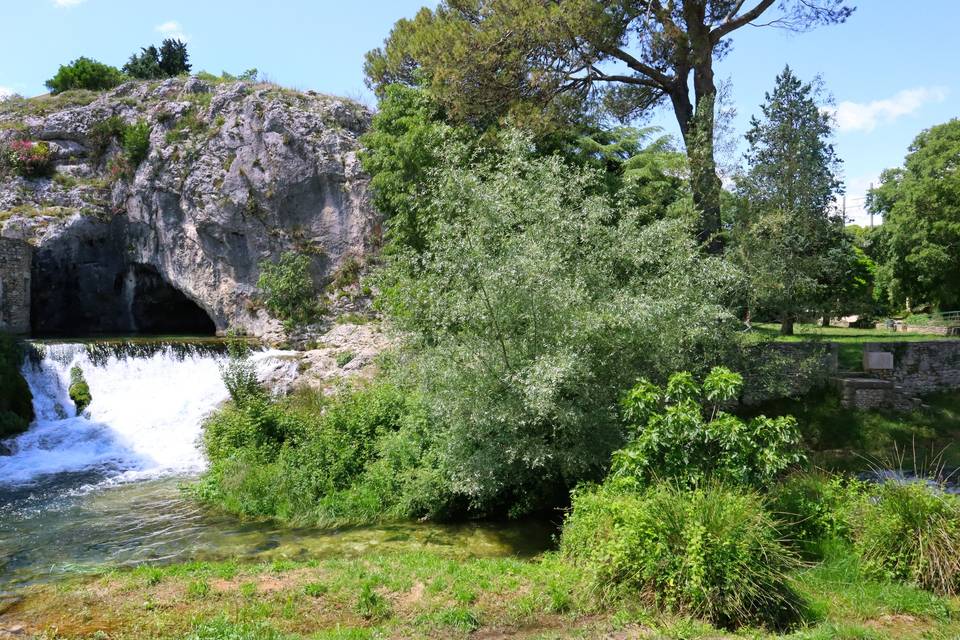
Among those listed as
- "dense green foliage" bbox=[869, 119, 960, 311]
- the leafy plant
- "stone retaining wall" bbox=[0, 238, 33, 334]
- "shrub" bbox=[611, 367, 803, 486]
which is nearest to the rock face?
"stone retaining wall" bbox=[0, 238, 33, 334]

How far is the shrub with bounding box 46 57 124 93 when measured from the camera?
32844 millimetres

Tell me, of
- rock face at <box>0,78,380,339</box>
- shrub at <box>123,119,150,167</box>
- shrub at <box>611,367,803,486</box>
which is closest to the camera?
shrub at <box>611,367,803,486</box>

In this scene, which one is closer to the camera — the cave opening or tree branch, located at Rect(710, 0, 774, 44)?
tree branch, located at Rect(710, 0, 774, 44)

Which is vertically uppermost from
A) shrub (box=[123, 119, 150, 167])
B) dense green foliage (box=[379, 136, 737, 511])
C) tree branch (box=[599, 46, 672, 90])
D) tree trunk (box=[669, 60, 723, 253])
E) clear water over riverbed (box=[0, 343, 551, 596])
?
shrub (box=[123, 119, 150, 167])

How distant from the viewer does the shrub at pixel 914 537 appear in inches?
248

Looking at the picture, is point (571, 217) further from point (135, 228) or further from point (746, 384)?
point (135, 228)

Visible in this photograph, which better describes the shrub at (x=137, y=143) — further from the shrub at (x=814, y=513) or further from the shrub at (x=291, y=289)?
the shrub at (x=814, y=513)

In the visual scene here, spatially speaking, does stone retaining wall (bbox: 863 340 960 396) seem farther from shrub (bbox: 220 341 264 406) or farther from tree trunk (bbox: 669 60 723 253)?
shrub (bbox: 220 341 264 406)

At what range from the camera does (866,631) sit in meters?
5.27

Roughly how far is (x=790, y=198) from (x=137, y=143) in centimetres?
2611

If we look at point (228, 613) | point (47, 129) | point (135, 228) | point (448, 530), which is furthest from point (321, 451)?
point (47, 129)

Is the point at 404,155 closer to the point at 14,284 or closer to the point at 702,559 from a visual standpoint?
the point at 14,284

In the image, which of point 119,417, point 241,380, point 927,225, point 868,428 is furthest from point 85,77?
point 927,225

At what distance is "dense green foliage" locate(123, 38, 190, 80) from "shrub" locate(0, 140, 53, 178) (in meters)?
9.94
